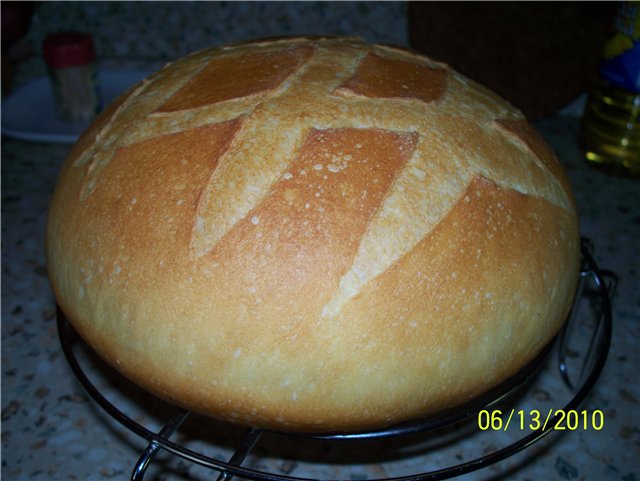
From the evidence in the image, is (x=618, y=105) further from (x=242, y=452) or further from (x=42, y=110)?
(x=42, y=110)

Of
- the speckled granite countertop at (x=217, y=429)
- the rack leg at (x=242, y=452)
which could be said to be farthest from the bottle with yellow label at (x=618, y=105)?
the rack leg at (x=242, y=452)

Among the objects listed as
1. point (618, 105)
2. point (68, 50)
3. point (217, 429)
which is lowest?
point (217, 429)

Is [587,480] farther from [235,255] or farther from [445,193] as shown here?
[235,255]

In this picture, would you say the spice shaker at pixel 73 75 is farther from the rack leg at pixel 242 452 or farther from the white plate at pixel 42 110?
the rack leg at pixel 242 452

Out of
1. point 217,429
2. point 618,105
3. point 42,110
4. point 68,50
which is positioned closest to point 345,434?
point 217,429

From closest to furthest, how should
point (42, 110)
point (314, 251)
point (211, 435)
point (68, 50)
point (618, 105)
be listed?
point (314, 251) < point (211, 435) < point (618, 105) < point (68, 50) < point (42, 110)

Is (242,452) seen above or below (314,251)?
below

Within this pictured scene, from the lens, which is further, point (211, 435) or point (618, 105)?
point (618, 105)
